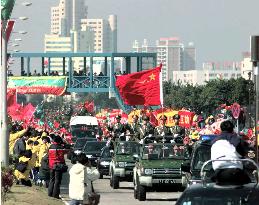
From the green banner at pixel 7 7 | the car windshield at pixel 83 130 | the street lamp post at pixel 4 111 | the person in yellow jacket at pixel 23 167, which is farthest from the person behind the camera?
the car windshield at pixel 83 130

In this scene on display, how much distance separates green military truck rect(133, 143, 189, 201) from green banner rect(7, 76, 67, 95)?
69929mm

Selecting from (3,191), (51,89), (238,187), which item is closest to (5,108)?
(3,191)

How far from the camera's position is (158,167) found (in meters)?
32.0

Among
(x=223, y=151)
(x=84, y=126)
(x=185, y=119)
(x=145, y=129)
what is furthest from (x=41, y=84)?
(x=223, y=151)

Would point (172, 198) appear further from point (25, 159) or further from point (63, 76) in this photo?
point (63, 76)

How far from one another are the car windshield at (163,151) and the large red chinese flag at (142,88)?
1004 centimetres

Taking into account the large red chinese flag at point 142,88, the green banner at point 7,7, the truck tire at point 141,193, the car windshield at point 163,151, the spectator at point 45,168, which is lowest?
the truck tire at point 141,193

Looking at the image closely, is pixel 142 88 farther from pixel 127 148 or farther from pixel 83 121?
pixel 83 121

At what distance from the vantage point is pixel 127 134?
41375mm

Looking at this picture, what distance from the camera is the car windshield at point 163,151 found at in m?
32.5

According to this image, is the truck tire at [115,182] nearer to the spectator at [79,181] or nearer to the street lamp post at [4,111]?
the street lamp post at [4,111]

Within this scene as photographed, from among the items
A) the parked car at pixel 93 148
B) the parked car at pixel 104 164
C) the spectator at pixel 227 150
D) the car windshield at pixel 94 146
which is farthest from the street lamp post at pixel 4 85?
the car windshield at pixel 94 146

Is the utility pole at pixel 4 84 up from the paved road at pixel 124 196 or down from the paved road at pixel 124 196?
up

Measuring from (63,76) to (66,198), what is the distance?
72608mm
